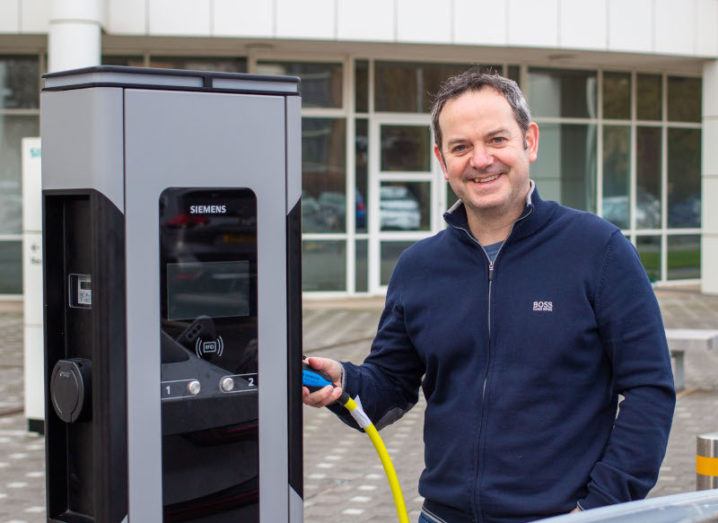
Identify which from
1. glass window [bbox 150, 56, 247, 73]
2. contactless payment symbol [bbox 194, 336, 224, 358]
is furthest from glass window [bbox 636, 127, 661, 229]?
contactless payment symbol [bbox 194, 336, 224, 358]

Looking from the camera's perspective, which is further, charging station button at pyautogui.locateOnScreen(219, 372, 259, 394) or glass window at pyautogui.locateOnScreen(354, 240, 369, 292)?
glass window at pyautogui.locateOnScreen(354, 240, 369, 292)

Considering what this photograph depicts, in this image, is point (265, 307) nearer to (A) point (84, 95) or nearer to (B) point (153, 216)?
(B) point (153, 216)

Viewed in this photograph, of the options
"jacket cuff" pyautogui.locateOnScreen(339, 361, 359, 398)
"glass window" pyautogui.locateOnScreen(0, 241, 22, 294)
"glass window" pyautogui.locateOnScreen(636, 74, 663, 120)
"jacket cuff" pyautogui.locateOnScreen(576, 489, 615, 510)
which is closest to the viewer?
"jacket cuff" pyautogui.locateOnScreen(576, 489, 615, 510)

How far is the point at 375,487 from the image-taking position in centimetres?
687

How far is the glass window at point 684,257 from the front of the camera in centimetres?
1973

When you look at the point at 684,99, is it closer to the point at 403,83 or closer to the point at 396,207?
the point at 403,83

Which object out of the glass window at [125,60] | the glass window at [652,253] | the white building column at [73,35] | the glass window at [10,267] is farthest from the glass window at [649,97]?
the glass window at [10,267]

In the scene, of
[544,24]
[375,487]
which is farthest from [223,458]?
[544,24]

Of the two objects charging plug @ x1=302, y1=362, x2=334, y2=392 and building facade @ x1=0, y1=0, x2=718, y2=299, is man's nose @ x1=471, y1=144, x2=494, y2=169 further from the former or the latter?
building facade @ x1=0, y1=0, x2=718, y2=299

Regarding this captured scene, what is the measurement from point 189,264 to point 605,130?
16.8 metres

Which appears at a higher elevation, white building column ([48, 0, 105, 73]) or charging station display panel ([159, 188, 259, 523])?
white building column ([48, 0, 105, 73])

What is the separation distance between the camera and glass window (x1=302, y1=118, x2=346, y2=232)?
17.2 meters

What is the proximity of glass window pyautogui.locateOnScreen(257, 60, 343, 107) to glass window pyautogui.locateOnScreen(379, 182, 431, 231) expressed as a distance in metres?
1.46

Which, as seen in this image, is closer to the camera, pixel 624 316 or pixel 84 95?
pixel 624 316
